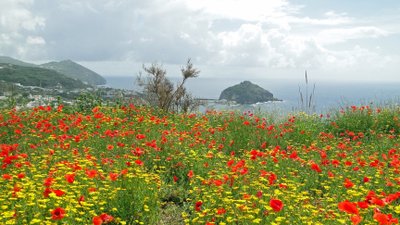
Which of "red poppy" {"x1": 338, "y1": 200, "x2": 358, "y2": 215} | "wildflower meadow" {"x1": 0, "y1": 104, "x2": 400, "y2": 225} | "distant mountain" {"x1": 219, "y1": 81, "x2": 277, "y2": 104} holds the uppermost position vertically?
"distant mountain" {"x1": 219, "y1": 81, "x2": 277, "y2": 104}

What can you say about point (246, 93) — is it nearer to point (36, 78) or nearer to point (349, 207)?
point (36, 78)

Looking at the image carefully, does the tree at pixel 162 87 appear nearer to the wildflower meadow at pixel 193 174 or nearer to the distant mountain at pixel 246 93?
Result: the wildflower meadow at pixel 193 174

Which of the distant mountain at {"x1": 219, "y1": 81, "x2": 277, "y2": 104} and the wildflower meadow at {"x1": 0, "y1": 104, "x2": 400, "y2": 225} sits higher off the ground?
the distant mountain at {"x1": 219, "y1": 81, "x2": 277, "y2": 104}

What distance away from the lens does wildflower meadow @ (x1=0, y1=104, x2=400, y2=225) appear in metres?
4.88

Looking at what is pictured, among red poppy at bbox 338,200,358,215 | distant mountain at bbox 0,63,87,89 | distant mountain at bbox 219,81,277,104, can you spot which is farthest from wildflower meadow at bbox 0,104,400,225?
distant mountain at bbox 0,63,87,89

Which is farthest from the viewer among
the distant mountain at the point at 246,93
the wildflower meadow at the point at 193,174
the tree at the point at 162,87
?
the distant mountain at the point at 246,93

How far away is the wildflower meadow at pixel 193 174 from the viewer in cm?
488

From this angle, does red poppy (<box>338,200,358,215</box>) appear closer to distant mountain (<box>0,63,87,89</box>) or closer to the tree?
the tree

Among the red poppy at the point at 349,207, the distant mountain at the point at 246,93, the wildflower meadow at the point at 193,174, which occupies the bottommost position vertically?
the wildflower meadow at the point at 193,174

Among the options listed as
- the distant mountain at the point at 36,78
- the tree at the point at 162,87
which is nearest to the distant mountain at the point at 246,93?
the distant mountain at the point at 36,78

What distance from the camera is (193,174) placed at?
7.02 meters

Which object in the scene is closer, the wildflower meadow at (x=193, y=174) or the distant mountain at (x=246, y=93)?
the wildflower meadow at (x=193, y=174)

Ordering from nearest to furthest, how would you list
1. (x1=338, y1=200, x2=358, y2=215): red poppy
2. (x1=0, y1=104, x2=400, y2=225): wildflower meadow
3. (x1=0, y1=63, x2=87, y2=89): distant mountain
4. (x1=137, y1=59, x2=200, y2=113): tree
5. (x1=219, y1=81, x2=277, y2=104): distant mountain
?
(x1=338, y1=200, x2=358, y2=215): red poppy < (x1=0, y1=104, x2=400, y2=225): wildflower meadow < (x1=137, y1=59, x2=200, y2=113): tree < (x1=219, y1=81, x2=277, y2=104): distant mountain < (x1=0, y1=63, x2=87, y2=89): distant mountain

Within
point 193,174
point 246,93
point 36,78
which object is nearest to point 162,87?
point 193,174
